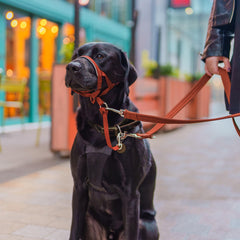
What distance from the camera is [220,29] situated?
1.92m

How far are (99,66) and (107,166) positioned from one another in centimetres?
50

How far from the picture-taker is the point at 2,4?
867cm

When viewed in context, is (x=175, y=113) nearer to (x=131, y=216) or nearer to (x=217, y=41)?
(x=217, y=41)

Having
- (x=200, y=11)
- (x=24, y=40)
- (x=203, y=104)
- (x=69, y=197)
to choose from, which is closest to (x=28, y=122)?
(x=24, y=40)

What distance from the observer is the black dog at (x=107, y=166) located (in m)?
1.82

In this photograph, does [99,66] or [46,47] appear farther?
[46,47]

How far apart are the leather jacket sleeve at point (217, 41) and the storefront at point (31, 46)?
23.4 feet

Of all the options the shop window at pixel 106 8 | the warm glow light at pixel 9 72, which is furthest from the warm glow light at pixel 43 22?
the shop window at pixel 106 8

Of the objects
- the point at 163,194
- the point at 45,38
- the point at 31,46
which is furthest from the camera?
the point at 45,38

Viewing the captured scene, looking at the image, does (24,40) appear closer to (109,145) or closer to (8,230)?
(8,230)

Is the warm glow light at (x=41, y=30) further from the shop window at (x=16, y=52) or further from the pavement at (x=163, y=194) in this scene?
the pavement at (x=163, y=194)

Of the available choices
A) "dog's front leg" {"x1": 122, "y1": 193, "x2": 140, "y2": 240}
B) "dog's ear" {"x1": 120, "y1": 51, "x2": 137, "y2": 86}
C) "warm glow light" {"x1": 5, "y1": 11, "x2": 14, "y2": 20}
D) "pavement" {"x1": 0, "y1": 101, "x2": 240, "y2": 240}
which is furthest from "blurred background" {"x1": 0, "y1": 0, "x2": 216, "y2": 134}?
"dog's front leg" {"x1": 122, "y1": 193, "x2": 140, "y2": 240}

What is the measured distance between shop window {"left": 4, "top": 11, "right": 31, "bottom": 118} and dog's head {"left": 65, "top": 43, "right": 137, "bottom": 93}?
787 cm

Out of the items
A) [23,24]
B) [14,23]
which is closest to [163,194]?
[14,23]
